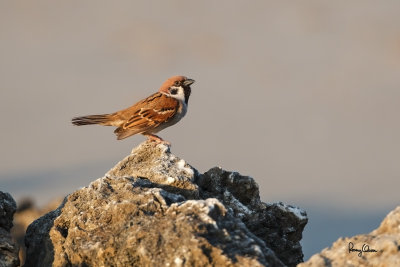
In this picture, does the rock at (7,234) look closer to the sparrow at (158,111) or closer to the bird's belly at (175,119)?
the sparrow at (158,111)

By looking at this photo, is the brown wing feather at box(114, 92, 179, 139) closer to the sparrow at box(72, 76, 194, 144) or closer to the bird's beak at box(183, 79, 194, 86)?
the sparrow at box(72, 76, 194, 144)

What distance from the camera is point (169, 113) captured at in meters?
11.6

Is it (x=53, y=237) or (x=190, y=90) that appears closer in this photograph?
(x=53, y=237)

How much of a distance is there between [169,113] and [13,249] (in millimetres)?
5633

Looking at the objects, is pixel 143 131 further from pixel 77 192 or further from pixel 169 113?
pixel 77 192

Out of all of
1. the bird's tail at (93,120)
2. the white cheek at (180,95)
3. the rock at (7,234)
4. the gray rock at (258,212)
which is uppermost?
the white cheek at (180,95)

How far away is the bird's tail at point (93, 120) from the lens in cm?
1245

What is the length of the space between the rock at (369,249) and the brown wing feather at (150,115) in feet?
20.6

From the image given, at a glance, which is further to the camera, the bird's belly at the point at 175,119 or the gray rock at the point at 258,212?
the bird's belly at the point at 175,119

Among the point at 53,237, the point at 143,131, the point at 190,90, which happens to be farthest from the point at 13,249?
the point at 190,90

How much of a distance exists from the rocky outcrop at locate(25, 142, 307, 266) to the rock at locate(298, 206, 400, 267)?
37cm

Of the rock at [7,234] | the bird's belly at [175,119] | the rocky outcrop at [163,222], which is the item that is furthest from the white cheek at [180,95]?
the rock at [7,234]

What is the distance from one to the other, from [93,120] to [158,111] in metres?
1.49

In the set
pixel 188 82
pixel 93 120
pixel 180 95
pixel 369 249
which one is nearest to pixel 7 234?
pixel 369 249
